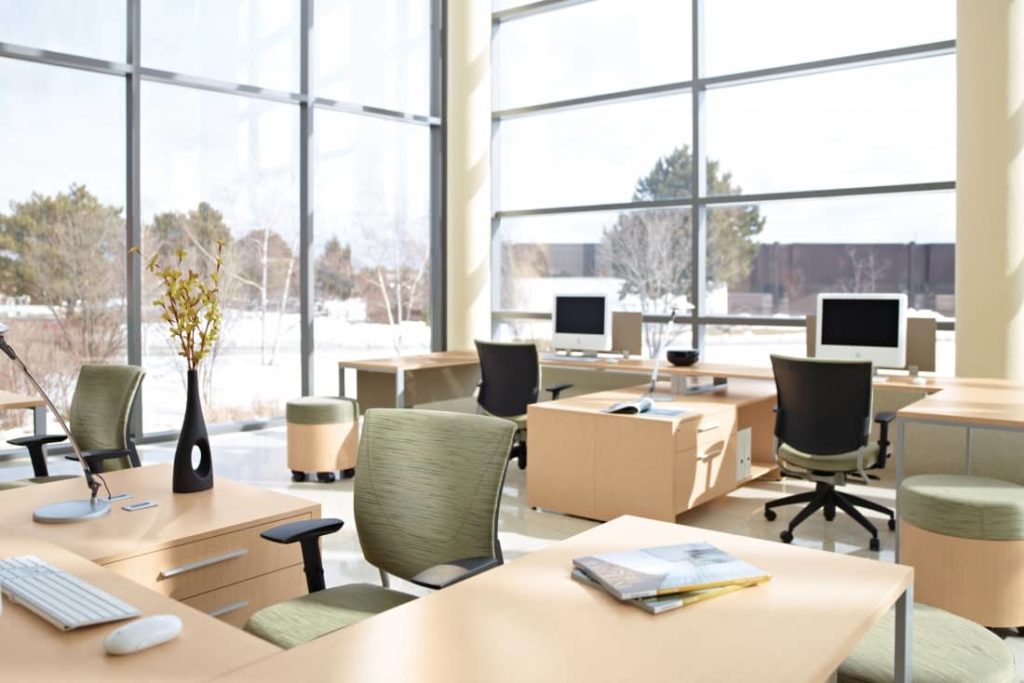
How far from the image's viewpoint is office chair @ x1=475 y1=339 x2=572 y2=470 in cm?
541

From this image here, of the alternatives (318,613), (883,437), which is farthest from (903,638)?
(883,437)

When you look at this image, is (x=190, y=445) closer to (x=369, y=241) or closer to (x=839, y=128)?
(x=839, y=128)

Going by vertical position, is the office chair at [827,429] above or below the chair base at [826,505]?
above

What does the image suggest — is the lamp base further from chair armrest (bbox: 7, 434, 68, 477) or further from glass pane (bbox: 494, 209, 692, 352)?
glass pane (bbox: 494, 209, 692, 352)

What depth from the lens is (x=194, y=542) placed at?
215 centimetres

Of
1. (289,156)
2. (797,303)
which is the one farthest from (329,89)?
(797,303)

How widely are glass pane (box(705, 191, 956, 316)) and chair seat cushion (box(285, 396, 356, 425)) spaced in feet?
10.4

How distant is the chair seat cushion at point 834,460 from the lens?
421 cm

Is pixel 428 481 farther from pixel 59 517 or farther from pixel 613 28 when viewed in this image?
pixel 613 28

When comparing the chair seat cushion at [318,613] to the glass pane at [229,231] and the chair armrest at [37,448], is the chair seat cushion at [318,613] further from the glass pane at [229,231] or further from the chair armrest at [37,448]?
the glass pane at [229,231]

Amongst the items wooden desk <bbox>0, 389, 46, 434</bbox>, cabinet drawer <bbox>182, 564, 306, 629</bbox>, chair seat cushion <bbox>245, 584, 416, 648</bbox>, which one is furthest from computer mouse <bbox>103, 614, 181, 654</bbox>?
wooden desk <bbox>0, 389, 46, 434</bbox>

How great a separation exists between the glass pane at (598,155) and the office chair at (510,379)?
99.1 inches

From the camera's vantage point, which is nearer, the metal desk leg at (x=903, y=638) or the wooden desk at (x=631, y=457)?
the metal desk leg at (x=903, y=638)

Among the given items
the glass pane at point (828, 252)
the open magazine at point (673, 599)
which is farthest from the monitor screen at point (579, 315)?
the open magazine at point (673, 599)
